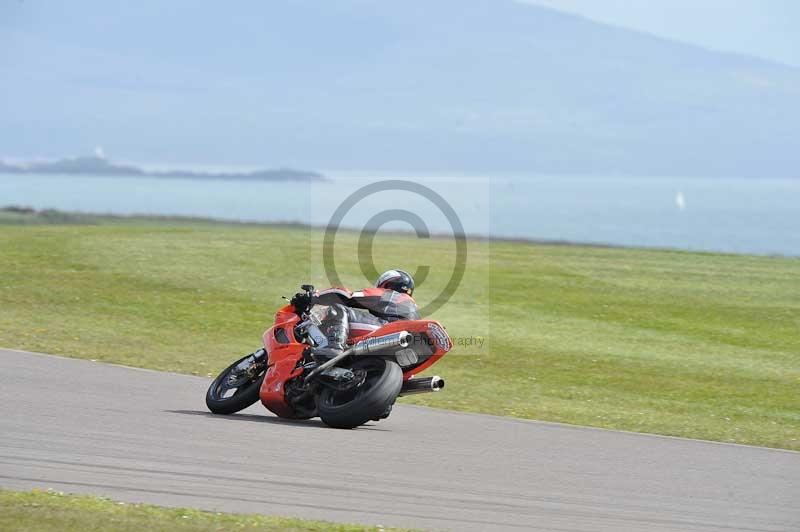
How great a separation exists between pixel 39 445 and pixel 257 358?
3.08 m

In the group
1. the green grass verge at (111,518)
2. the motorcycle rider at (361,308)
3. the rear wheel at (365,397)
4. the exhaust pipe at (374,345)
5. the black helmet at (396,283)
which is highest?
the black helmet at (396,283)

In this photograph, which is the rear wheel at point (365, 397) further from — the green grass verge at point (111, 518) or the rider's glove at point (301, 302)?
the green grass verge at point (111, 518)

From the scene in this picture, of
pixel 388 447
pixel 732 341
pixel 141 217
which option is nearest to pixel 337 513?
pixel 388 447

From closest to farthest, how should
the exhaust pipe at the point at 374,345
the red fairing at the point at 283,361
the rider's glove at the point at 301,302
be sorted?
the exhaust pipe at the point at 374,345
the red fairing at the point at 283,361
the rider's glove at the point at 301,302

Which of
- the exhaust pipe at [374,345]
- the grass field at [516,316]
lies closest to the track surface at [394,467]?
the exhaust pipe at [374,345]

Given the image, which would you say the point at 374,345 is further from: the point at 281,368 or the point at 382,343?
the point at 281,368

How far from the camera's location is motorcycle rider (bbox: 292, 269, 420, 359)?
12.1 meters

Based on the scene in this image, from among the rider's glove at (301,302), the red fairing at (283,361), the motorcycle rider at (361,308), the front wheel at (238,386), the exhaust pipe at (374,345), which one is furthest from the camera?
the front wheel at (238,386)

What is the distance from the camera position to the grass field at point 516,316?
1595cm

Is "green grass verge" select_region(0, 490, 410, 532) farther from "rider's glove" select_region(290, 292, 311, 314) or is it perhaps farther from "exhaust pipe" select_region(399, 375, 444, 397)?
"rider's glove" select_region(290, 292, 311, 314)

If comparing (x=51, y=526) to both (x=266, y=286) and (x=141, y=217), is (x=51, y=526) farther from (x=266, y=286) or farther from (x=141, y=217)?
(x=141, y=217)

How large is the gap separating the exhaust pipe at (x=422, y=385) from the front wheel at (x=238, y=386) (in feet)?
4.76

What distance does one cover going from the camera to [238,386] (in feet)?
42.3

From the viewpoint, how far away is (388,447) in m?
11.1
